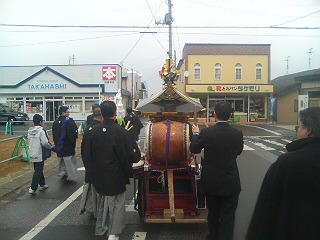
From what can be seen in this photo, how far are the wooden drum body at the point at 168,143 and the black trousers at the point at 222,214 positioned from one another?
81 cm

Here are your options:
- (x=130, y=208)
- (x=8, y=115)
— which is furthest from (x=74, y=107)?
(x=130, y=208)

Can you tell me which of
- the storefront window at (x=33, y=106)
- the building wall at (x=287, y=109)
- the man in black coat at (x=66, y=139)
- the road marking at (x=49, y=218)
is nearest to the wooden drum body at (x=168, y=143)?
the road marking at (x=49, y=218)

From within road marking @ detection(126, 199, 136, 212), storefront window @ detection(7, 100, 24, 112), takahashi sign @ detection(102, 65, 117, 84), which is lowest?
road marking @ detection(126, 199, 136, 212)

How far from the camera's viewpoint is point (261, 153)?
Result: 12.9 m

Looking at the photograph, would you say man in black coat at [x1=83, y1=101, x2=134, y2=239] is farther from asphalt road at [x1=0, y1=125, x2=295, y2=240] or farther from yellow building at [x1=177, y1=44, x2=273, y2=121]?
yellow building at [x1=177, y1=44, x2=273, y2=121]

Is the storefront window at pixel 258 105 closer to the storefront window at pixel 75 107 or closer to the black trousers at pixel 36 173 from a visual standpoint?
the storefront window at pixel 75 107

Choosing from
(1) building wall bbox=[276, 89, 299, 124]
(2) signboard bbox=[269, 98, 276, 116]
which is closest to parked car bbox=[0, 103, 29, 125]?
(2) signboard bbox=[269, 98, 276, 116]

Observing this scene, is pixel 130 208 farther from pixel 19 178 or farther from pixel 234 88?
pixel 234 88

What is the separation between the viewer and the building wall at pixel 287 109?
30.7 metres

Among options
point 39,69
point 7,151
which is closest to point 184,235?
point 7,151

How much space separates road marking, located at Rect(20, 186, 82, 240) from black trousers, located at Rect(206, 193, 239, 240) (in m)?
2.59

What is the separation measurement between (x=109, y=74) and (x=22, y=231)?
27.7 m

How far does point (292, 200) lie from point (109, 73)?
1208 inches

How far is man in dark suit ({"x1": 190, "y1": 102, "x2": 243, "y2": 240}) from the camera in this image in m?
3.98
